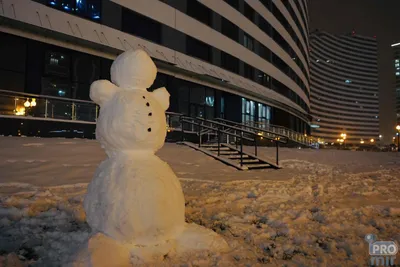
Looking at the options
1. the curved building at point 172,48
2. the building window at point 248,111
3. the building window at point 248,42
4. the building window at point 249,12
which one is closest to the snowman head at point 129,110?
the curved building at point 172,48

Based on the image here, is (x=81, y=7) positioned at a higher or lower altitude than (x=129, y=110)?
higher

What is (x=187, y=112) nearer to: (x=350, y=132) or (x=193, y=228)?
(x=193, y=228)

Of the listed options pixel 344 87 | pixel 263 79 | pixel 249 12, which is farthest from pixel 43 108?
pixel 344 87

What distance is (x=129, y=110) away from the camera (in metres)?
2.94

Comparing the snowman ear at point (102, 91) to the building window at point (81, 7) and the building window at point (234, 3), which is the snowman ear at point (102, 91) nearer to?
the building window at point (81, 7)

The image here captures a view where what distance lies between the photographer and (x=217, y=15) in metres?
21.6

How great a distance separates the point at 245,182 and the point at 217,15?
1760 cm

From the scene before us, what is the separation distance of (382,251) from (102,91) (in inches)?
136

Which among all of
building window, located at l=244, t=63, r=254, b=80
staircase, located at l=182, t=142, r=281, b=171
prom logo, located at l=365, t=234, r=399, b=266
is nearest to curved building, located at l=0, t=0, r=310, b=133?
building window, located at l=244, t=63, r=254, b=80

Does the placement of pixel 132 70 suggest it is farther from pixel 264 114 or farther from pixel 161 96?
pixel 264 114

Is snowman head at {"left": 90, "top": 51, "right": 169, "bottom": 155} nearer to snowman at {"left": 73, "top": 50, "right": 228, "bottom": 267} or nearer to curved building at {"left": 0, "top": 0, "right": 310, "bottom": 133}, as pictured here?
snowman at {"left": 73, "top": 50, "right": 228, "bottom": 267}

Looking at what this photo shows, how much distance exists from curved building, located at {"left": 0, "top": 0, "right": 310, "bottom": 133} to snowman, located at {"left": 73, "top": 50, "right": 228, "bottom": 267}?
11.5 meters

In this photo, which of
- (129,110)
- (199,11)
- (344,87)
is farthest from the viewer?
(344,87)

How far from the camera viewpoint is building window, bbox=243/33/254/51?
2497cm
